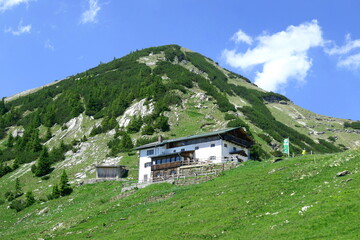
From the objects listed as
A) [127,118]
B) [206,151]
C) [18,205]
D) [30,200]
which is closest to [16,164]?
[127,118]

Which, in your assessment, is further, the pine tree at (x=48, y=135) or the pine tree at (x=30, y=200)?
the pine tree at (x=48, y=135)

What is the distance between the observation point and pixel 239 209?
106 ft

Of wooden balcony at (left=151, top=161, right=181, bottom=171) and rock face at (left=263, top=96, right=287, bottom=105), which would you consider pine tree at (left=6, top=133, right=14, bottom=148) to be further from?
rock face at (left=263, top=96, right=287, bottom=105)

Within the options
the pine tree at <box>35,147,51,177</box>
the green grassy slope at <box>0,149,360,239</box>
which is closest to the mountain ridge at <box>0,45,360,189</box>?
the pine tree at <box>35,147,51,177</box>

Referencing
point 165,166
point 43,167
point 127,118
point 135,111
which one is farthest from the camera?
point 135,111

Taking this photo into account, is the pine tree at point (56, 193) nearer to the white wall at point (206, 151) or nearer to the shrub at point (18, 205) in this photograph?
the shrub at point (18, 205)

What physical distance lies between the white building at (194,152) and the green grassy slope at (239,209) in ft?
37.3

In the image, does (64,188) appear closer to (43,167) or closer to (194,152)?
(43,167)

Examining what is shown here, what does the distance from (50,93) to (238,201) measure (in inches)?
5174

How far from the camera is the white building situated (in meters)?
67.0

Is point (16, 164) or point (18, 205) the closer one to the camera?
→ point (18, 205)

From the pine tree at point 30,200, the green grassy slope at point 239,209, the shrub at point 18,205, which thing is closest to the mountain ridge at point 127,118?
the pine tree at point 30,200

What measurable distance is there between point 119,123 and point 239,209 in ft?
259

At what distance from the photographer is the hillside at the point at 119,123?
3531 inches
